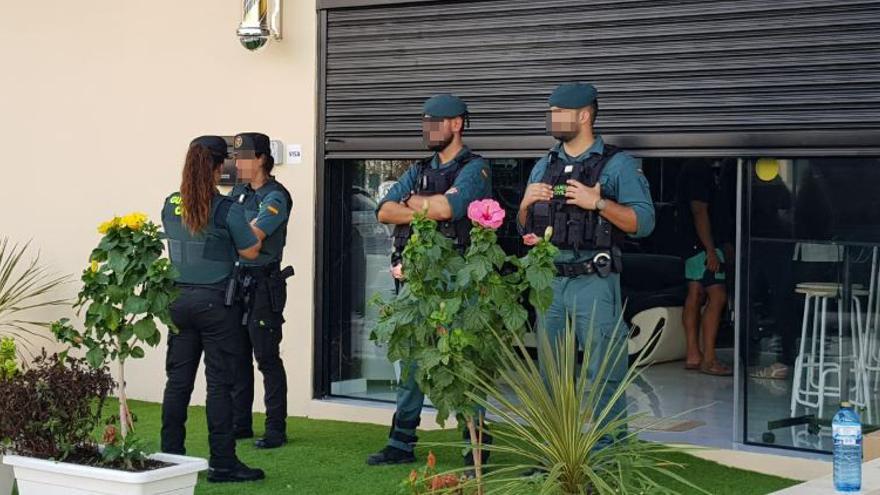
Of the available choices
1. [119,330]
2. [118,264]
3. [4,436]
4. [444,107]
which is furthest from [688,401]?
[4,436]

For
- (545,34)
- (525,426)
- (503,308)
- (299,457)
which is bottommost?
(299,457)

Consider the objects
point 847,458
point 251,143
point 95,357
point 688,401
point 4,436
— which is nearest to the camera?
point 847,458

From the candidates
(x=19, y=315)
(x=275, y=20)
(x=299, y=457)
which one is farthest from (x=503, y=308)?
(x=19, y=315)

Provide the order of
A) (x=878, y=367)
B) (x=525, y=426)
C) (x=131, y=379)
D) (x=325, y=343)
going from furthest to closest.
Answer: (x=131, y=379), (x=325, y=343), (x=878, y=367), (x=525, y=426)

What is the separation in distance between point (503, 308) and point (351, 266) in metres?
3.70

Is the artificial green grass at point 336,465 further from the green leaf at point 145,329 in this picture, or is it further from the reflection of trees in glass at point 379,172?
the reflection of trees in glass at point 379,172

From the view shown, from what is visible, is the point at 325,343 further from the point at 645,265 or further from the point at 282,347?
the point at 645,265

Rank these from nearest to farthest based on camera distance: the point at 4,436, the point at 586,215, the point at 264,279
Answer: the point at 4,436
the point at 586,215
the point at 264,279

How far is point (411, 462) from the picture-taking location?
7.22 m

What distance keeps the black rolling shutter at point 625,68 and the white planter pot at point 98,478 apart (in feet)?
10.4

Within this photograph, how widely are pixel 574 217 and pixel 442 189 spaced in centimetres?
90

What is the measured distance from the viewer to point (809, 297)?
7.24 metres

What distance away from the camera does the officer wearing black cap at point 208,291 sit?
6562 mm

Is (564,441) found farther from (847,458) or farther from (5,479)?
(5,479)
